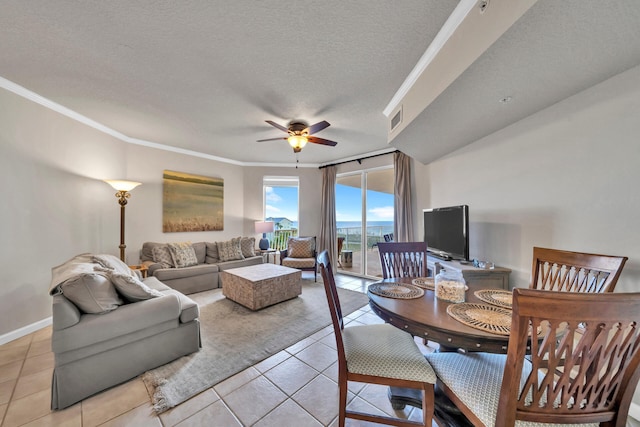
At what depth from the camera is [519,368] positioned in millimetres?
796

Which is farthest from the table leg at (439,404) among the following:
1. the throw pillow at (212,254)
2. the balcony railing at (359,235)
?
the throw pillow at (212,254)

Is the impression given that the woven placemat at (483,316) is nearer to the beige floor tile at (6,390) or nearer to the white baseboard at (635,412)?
the white baseboard at (635,412)

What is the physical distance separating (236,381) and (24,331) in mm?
2586

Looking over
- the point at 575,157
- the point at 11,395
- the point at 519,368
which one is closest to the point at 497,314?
the point at 519,368

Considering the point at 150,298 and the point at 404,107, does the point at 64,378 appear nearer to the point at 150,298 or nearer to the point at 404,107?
the point at 150,298

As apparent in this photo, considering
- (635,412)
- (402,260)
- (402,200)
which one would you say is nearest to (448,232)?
(402,260)

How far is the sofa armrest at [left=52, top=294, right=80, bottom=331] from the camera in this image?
4.96 feet

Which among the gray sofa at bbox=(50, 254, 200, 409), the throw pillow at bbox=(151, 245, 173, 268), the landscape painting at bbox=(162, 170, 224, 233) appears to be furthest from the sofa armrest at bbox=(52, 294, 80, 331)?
the landscape painting at bbox=(162, 170, 224, 233)

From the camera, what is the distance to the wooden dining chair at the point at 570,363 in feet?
2.35

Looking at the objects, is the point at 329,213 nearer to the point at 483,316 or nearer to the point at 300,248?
the point at 300,248

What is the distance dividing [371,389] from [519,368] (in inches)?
49.7

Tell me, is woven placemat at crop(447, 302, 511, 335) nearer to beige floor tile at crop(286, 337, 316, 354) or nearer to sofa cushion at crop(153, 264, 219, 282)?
beige floor tile at crop(286, 337, 316, 354)

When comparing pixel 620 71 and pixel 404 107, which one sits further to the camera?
pixel 404 107

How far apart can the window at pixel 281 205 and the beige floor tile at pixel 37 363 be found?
3.98 metres
